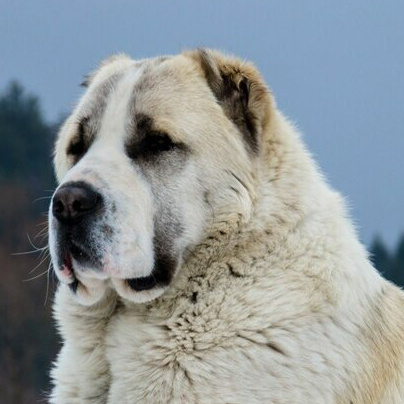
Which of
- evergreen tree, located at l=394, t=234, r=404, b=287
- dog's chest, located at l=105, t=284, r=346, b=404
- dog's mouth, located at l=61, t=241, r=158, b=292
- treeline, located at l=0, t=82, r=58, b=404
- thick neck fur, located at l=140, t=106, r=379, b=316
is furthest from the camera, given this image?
evergreen tree, located at l=394, t=234, r=404, b=287

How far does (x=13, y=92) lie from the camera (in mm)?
65438

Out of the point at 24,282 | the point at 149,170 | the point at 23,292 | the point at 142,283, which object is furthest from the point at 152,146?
the point at 23,292

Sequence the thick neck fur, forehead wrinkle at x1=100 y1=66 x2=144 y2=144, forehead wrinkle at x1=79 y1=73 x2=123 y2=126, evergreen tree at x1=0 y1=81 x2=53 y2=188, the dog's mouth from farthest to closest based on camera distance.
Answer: evergreen tree at x1=0 y1=81 x2=53 y2=188, forehead wrinkle at x1=79 y1=73 x2=123 y2=126, forehead wrinkle at x1=100 y1=66 x2=144 y2=144, the thick neck fur, the dog's mouth

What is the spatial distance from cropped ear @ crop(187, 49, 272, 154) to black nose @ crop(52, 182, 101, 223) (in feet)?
2.58

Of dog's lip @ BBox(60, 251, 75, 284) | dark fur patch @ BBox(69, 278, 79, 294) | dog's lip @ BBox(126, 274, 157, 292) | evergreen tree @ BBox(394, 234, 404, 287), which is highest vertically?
dog's lip @ BBox(126, 274, 157, 292)

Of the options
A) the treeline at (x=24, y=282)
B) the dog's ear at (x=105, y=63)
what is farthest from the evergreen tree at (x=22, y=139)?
the dog's ear at (x=105, y=63)

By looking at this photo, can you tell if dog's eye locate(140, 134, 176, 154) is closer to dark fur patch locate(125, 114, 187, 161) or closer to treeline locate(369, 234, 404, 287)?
dark fur patch locate(125, 114, 187, 161)

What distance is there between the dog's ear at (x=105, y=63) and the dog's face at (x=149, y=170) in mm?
283

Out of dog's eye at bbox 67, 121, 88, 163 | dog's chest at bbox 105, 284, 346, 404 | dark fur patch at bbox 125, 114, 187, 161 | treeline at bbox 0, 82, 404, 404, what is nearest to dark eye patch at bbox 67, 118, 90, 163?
dog's eye at bbox 67, 121, 88, 163

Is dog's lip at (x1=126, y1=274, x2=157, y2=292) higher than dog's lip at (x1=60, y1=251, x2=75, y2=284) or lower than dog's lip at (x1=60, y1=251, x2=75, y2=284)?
higher

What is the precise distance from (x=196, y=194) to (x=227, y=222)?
7.1 inches

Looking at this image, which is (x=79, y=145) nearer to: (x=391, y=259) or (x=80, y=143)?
(x=80, y=143)

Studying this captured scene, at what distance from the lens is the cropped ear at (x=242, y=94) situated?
5.46 meters

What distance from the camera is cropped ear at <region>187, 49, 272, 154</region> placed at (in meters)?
5.46
